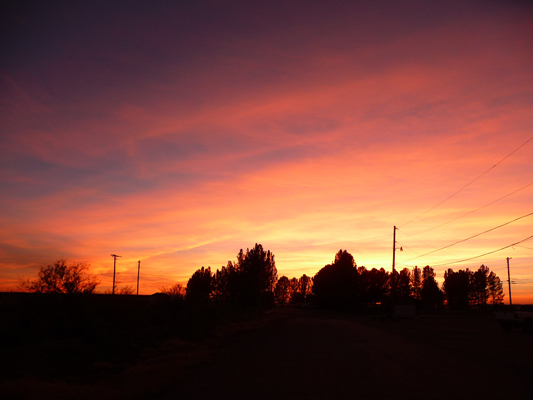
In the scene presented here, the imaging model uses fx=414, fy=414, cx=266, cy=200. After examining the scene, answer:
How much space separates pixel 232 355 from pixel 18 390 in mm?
8988

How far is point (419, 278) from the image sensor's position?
5477 inches

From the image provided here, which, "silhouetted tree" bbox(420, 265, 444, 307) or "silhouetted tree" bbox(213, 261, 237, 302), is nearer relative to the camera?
"silhouetted tree" bbox(213, 261, 237, 302)

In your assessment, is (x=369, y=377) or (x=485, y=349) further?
(x=485, y=349)

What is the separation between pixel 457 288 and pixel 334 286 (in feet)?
166

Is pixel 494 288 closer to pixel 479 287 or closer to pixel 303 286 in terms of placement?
pixel 479 287

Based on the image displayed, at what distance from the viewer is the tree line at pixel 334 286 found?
41.3 metres

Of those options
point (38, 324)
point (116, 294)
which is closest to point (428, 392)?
point (38, 324)

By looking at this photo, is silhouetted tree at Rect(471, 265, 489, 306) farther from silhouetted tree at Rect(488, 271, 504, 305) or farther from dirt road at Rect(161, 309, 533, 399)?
dirt road at Rect(161, 309, 533, 399)

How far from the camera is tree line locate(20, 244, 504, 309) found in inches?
1626

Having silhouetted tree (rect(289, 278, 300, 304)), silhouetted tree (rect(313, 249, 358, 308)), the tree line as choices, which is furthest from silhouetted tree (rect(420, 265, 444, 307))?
silhouetted tree (rect(289, 278, 300, 304))

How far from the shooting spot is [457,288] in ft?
396

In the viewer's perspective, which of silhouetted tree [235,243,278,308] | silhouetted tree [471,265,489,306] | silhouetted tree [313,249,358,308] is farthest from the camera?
silhouetted tree [471,265,489,306]

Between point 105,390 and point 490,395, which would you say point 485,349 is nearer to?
point 490,395

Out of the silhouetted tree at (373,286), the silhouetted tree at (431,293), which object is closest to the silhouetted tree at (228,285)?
the silhouetted tree at (373,286)
